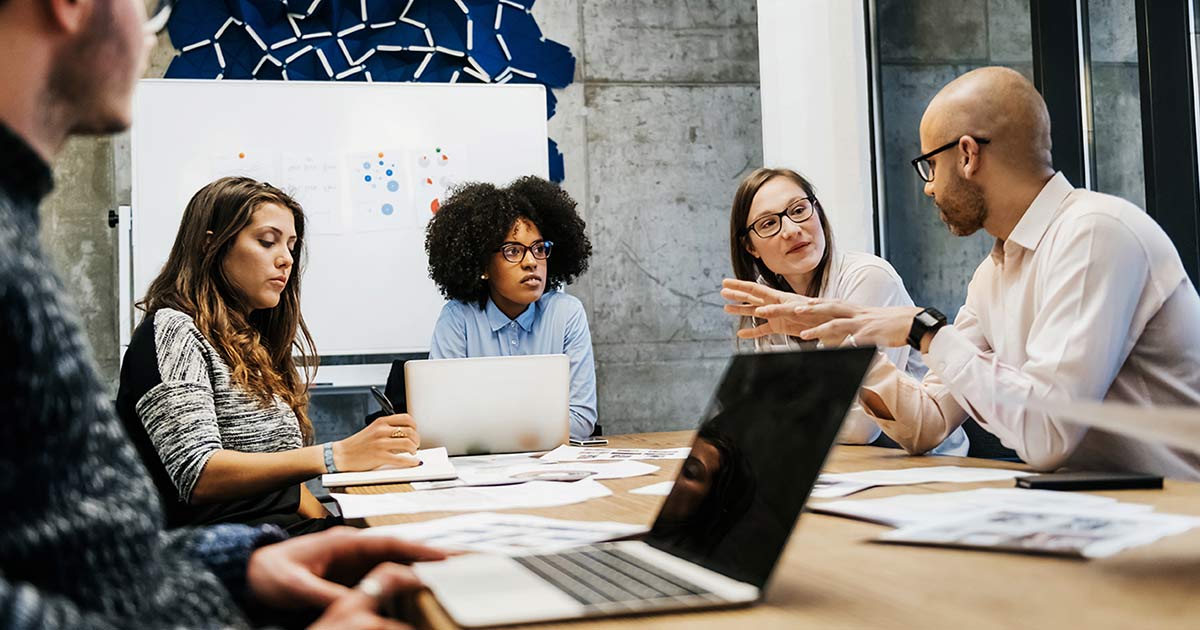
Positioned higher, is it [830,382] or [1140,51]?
[1140,51]

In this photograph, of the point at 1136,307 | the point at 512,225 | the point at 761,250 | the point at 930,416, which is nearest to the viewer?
the point at 1136,307

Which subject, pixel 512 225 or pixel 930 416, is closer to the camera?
pixel 930 416

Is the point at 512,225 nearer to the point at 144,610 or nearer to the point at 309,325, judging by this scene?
the point at 309,325

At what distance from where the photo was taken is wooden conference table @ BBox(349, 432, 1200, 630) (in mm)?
692

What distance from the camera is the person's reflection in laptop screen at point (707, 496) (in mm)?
872

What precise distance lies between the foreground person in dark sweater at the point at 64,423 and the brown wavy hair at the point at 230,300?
1.56m

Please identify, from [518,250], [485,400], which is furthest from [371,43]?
[485,400]

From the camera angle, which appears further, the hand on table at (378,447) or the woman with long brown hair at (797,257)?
the woman with long brown hair at (797,257)

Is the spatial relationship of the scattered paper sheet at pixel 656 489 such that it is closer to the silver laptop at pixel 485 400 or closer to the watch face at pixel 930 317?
the watch face at pixel 930 317

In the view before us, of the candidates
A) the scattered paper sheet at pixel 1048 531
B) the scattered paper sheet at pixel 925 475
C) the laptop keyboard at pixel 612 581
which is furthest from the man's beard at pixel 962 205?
the laptop keyboard at pixel 612 581

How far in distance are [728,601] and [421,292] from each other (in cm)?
388

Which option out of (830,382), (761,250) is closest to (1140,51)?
(761,250)

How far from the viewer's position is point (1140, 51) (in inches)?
132

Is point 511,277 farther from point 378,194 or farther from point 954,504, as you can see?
point 954,504
